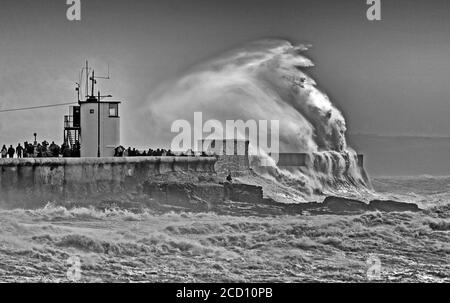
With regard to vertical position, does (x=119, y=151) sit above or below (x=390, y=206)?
above

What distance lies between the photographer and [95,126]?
3419 cm

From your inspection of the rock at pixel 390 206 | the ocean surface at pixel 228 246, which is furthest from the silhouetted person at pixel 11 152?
the rock at pixel 390 206

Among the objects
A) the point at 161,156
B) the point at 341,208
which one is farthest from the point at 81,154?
the point at 341,208

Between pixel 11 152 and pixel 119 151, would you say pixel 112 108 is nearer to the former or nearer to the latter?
pixel 119 151

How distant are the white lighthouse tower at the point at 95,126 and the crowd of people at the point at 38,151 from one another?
744 millimetres

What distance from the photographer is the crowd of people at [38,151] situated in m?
31.2

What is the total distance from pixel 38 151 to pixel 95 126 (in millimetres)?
2714

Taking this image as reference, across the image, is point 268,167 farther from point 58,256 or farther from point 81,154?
point 58,256

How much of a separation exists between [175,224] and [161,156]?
5.57 m

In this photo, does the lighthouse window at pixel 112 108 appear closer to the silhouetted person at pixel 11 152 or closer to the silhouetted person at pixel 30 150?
the silhouetted person at pixel 30 150

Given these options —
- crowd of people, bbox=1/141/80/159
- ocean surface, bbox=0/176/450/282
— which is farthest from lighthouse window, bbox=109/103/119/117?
ocean surface, bbox=0/176/450/282

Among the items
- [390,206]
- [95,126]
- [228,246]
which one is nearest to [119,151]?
[95,126]

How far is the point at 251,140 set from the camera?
114 feet

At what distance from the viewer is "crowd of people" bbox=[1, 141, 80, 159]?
1230 inches
